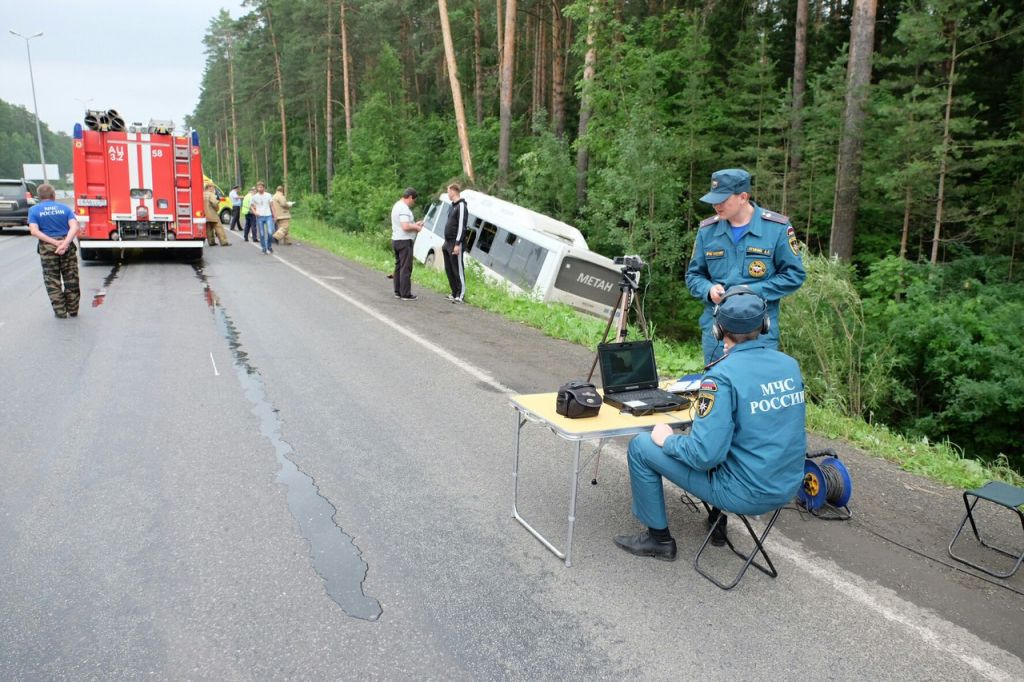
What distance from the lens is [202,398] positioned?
261 inches

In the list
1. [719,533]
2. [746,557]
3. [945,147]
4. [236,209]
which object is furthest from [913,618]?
[236,209]

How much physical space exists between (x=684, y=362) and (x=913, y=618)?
514 centimetres

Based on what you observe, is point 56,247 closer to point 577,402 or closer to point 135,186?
point 135,186

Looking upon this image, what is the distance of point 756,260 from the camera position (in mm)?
5051

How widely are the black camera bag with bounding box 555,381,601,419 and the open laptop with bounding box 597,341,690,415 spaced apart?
0.71 ft

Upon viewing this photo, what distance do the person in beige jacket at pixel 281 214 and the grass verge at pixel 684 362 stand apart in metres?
2.73

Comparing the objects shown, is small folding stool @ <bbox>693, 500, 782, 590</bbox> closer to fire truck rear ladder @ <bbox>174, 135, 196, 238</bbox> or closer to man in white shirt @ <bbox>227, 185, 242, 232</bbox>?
fire truck rear ladder @ <bbox>174, 135, 196, 238</bbox>

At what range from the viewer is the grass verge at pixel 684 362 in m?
5.38

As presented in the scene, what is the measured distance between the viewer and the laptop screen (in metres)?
4.28

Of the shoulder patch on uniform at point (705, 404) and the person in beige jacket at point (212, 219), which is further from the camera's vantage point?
the person in beige jacket at point (212, 219)

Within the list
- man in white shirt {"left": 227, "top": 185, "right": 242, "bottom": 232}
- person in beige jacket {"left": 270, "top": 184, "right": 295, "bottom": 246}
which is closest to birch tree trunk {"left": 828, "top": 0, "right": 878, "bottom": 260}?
person in beige jacket {"left": 270, "top": 184, "right": 295, "bottom": 246}

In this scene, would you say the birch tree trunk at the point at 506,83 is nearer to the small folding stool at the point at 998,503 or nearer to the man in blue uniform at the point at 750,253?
the man in blue uniform at the point at 750,253

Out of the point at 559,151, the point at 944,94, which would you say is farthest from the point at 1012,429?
the point at 559,151

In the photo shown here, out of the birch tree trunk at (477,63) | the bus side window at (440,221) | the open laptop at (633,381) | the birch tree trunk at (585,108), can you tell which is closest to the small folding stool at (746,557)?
the open laptop at (633,381)
